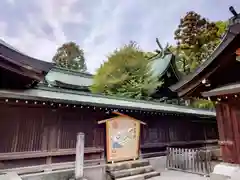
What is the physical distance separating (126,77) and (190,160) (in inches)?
310

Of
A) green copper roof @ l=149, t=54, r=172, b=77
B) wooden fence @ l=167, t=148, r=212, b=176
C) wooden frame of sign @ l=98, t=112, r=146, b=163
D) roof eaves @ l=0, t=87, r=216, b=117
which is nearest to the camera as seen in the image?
roof eaves @ l=0, t=87, r=216, b=117

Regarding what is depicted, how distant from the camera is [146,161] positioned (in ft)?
28.4

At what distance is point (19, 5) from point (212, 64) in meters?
11.8

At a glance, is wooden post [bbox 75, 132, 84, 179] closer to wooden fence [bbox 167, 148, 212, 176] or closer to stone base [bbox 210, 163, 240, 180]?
stone base [bbox 210, 163, 240, 180]

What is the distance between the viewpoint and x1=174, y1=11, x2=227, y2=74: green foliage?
19734mm

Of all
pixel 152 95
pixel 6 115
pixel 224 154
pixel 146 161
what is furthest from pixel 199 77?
pixel 152 95

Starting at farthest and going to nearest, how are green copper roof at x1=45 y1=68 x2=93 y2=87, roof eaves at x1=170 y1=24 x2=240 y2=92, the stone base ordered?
green copper roof at x1=45 y1=68 x2=93 y2=87 < roof eaves at x1=170 y1=24 x2=240 y2=92 < the stone base

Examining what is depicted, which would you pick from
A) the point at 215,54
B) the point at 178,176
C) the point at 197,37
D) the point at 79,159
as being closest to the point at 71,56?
the point at 197,37

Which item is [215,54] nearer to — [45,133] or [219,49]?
[219,49]

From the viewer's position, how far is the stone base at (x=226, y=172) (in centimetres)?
457

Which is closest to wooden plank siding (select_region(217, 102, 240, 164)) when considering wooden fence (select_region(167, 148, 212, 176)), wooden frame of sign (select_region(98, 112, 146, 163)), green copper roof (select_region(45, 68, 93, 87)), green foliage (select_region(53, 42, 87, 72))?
wooden fence (select_region(167, 148, 212, 176))

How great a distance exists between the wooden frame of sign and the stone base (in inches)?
157

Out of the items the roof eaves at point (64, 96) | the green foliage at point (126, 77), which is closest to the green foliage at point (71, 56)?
the green foliage at point (126, 77)

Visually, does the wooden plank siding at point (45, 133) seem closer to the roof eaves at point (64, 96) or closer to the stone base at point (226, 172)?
the roof eaves at point (64, 96)
